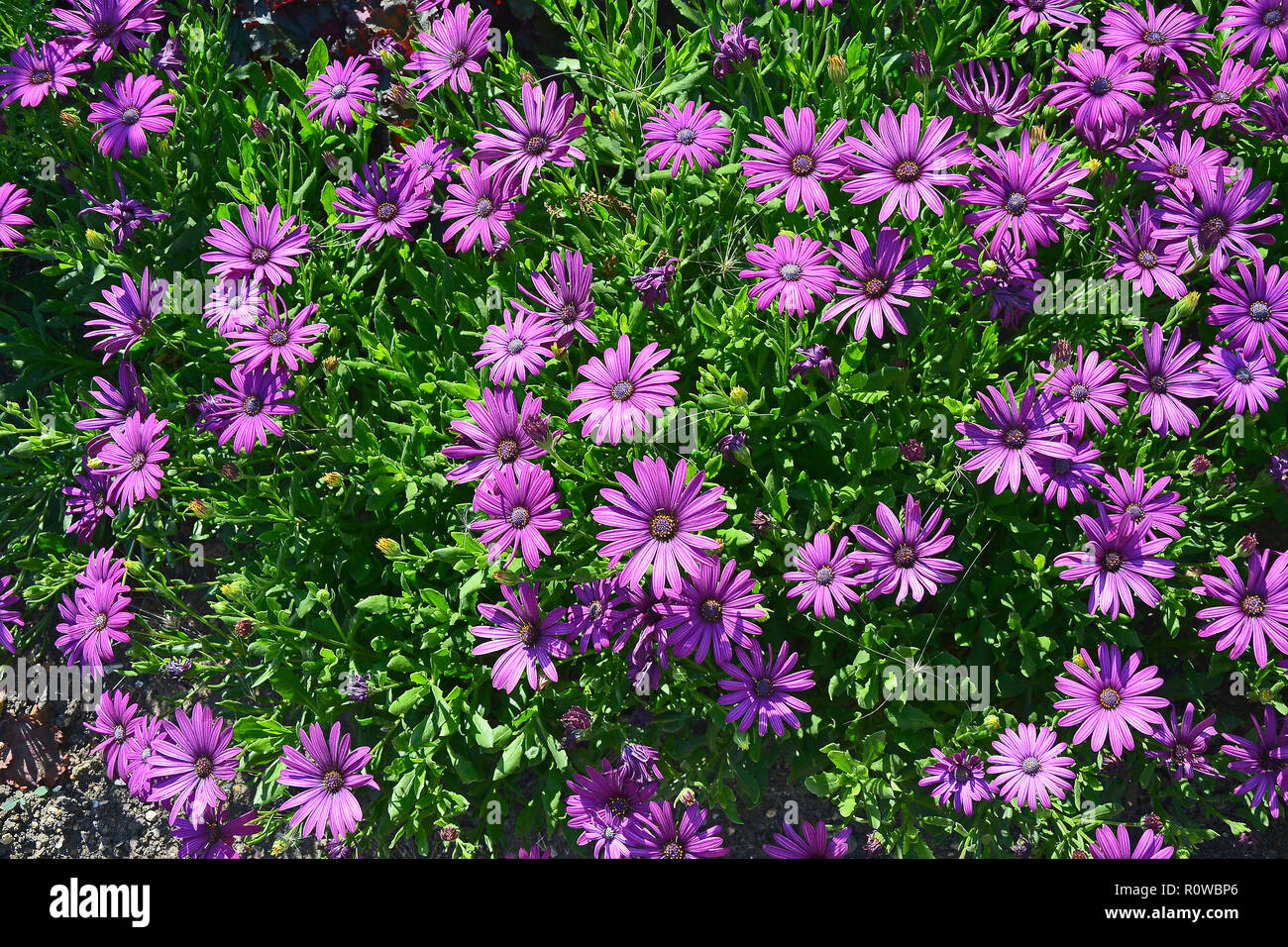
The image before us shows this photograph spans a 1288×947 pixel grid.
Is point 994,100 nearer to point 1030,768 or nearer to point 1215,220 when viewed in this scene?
point 1215,220

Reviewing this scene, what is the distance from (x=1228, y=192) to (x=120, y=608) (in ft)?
12.0

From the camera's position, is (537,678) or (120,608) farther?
(120,608)

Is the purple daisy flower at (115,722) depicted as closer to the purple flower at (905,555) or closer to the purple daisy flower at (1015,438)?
the purple flower at (905,555)

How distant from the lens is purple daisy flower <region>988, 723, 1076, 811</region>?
110 inches

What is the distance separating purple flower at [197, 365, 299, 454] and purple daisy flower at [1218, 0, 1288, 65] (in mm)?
3194

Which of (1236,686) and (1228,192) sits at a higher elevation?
(1228,192)

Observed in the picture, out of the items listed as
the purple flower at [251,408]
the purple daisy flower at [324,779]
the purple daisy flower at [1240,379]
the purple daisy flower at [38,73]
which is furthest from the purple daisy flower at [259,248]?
the purple daisy flower at [1240,379]

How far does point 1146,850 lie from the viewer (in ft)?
9.20

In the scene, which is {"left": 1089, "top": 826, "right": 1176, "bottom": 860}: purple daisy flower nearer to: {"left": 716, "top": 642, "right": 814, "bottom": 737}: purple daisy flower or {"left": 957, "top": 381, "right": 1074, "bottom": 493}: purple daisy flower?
{"left": 716, "top": 642, "right": 814, "bottom": 737}: purple daisy flower

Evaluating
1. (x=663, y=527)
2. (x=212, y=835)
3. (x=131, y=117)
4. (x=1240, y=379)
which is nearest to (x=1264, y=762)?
(x=1240, y=379)

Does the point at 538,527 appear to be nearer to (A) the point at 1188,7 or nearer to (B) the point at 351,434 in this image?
(B) the point at 351,434

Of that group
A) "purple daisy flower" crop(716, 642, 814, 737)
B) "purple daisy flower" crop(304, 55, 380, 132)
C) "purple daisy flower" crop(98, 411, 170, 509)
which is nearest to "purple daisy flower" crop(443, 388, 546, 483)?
"purple daisy flower" crop(716, 642, 814, 737)

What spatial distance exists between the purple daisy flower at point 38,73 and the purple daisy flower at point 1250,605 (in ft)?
13.7
